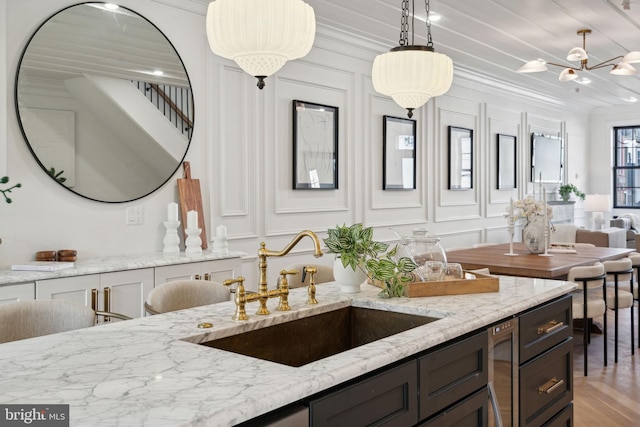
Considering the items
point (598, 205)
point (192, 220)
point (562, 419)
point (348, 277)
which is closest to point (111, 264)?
point (192, 220)

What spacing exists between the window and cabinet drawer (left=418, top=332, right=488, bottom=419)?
408 inches

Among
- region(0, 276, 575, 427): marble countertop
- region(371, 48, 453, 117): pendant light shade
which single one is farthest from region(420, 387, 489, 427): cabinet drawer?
region(371, 48, 453, 117): pendant light shade

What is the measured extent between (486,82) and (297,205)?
3943 millimetres

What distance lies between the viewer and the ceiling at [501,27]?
4.74 metres

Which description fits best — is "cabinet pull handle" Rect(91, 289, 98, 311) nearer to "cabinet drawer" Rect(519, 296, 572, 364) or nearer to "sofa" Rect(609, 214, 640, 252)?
"cabinet drawer" Rect(519, 296, 572, 364)

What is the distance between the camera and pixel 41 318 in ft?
6.57

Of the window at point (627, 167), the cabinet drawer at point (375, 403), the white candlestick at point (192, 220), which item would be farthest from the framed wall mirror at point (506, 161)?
the cabinet drawer at point (375, 403)

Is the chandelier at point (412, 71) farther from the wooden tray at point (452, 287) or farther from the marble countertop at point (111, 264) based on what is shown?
the marble countertop at point (111, 264)

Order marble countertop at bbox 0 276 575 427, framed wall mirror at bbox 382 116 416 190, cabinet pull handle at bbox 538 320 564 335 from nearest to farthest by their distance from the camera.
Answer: marble countertop at bbox 0 276 575 427 → cabinet pull handle at bbox 538 320 564 335 → framed wall mirror at bbox 382 116 416 190

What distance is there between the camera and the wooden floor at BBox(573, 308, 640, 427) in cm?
322

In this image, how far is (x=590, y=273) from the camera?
152 inches

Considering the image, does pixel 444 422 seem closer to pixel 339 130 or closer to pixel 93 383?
pixel 93 383

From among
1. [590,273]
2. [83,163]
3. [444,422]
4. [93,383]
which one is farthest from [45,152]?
[590,273]

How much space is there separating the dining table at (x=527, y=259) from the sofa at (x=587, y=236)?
6.34 feet
